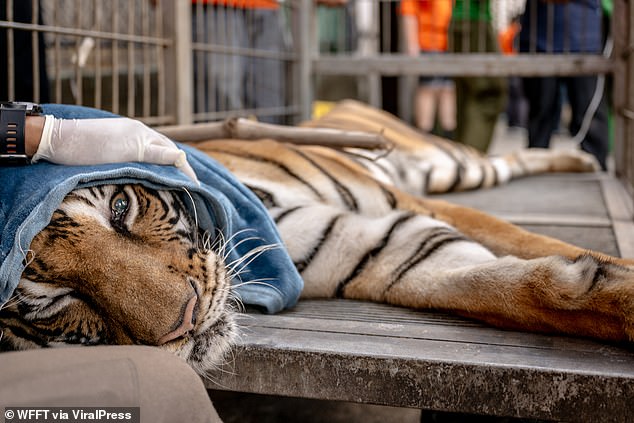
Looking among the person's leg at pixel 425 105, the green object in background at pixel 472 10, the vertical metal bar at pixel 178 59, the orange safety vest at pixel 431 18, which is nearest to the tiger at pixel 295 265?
the vertical metal bar at pixel 178 59

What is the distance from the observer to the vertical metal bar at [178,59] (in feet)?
10.5

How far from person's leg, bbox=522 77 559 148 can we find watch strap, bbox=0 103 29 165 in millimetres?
4705

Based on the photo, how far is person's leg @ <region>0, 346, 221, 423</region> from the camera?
0.98 meters

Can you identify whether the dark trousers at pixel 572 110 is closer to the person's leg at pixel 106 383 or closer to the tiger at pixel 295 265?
the tiger at pixel 295 265

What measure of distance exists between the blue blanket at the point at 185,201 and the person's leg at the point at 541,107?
4.26 m

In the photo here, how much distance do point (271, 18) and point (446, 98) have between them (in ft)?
9.58

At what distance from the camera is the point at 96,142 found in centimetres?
149

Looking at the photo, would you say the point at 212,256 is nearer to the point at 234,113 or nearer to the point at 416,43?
the point at 234,113

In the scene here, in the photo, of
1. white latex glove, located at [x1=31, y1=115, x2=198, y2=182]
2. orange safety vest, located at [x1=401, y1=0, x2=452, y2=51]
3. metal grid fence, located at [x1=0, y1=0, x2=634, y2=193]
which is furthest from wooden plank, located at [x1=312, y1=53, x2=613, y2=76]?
white latex glove, located at [x1=31, y1=115, x2=198, y2=182]

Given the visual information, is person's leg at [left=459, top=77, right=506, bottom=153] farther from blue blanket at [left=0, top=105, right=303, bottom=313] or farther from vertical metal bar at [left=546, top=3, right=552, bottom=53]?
blue blanket at [left=0, top=105, right=303, bottom=313]

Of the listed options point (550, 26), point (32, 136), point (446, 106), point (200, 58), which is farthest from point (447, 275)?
point (446, 106)

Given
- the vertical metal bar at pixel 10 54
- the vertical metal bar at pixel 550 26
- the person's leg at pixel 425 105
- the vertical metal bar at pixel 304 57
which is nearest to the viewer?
the vertical metal bar at pixel 10 54

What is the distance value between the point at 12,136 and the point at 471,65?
11.6 ft

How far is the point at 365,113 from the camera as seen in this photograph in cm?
390
